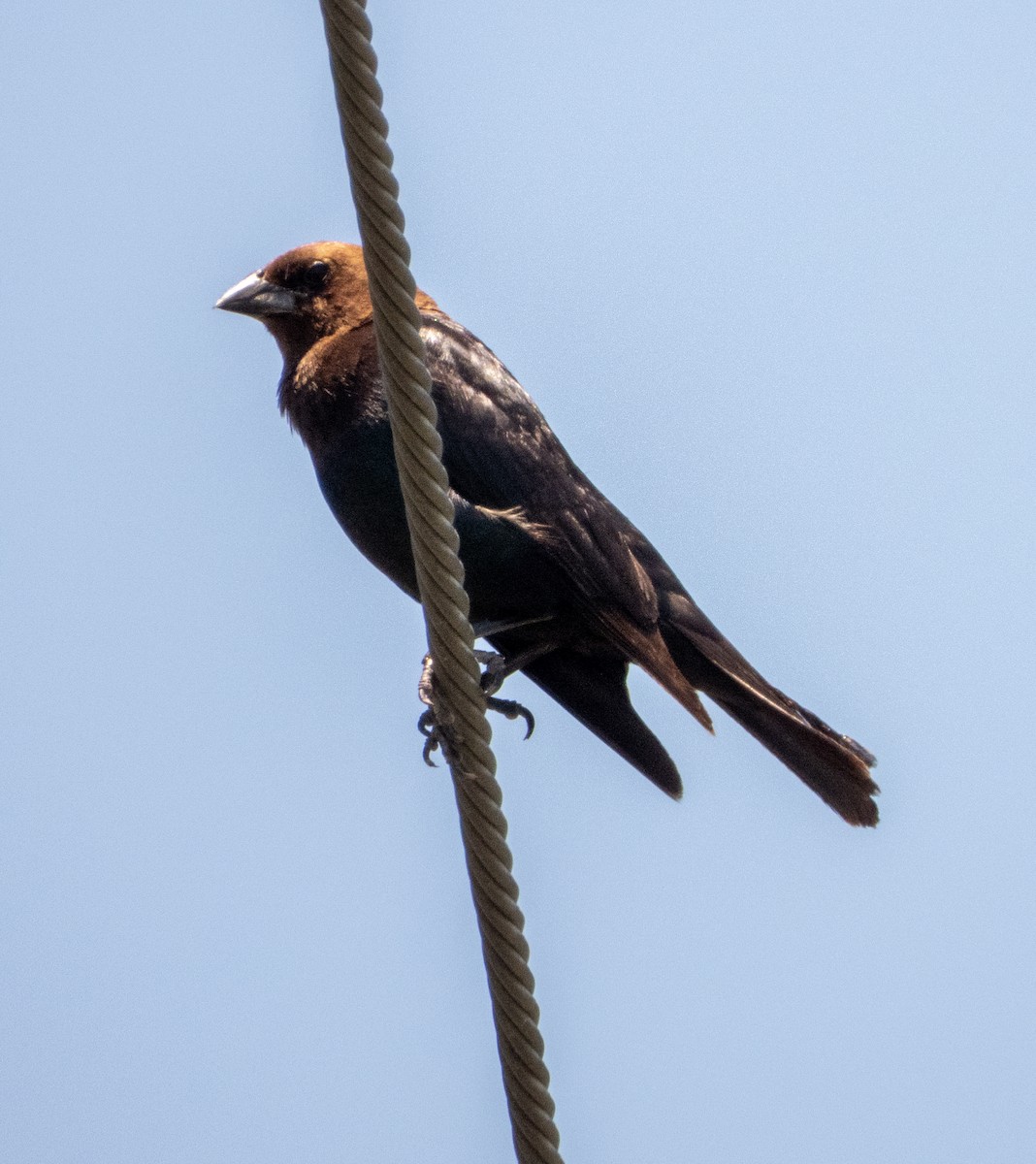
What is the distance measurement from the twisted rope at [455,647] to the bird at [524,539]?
145 centimetres

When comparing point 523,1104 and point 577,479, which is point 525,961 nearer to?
point 523,1104

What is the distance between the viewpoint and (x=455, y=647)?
241 cm

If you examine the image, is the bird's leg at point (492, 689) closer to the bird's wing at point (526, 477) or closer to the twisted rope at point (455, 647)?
the bird's wing at point (526, 477)

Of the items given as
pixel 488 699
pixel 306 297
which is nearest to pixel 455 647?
pixel 488 699

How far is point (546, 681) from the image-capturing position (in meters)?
4.32

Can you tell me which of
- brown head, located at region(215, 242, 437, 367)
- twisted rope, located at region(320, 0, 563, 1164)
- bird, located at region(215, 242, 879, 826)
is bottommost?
twisted rope, located at region(320, 0, 563, 1164)

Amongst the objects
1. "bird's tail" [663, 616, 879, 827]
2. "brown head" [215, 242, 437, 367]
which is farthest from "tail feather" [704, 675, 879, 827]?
"brown head" [215, 242, 437, 367]

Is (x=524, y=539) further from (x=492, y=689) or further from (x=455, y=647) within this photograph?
(x=455, y=647)

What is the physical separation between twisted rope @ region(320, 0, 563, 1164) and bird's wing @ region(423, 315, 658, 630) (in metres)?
1.56

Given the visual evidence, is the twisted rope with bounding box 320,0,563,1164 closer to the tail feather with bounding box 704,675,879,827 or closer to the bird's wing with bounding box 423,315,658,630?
the bird's wing with bounding box 423,315,658,630

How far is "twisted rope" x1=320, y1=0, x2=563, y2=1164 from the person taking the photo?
2266 mm

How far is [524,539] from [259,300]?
1.12m

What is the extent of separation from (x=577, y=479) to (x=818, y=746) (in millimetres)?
894

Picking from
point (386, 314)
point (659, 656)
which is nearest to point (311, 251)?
point (659, 656)
